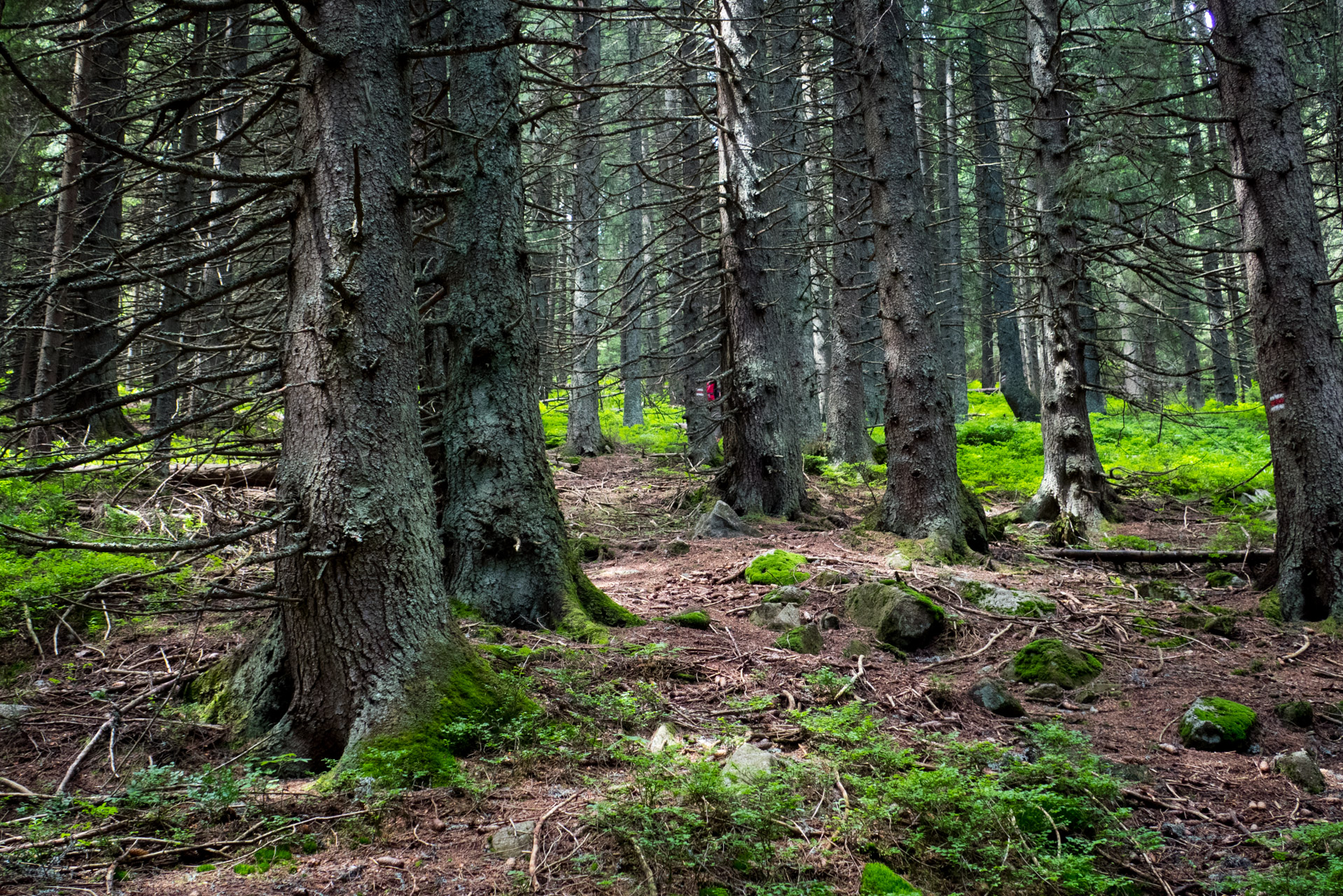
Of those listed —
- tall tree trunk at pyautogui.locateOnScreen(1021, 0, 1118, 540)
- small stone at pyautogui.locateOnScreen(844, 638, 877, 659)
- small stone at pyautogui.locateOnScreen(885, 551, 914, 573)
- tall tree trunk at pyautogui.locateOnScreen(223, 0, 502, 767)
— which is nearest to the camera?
tall tree trunk at pyautogui.locateOnScreen(223, 0, 502, 767)

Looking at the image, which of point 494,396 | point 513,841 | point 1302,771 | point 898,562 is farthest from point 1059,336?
point 513,841

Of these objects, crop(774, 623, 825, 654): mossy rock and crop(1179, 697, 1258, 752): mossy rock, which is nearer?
crop(1179, 697, 1258, 752): mossy rock

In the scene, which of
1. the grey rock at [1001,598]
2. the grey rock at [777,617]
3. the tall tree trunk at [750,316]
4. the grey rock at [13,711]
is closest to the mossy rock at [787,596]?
the grey rock at [777,617]

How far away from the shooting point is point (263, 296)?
20.2ft

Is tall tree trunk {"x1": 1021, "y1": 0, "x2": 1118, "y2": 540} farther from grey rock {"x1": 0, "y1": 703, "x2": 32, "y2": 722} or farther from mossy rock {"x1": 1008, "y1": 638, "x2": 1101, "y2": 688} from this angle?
grey rock {"x1": 0, "y1": 703, "x2": 32, "y2": 722}

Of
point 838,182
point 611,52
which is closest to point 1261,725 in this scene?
point 838,182

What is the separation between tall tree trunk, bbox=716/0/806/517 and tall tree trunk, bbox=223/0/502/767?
217 inches

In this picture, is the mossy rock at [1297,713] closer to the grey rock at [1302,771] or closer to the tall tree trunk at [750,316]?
the grey rock at [1302,771]

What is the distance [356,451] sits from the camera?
3.53m

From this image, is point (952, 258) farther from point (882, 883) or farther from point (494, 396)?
point (882, 883)

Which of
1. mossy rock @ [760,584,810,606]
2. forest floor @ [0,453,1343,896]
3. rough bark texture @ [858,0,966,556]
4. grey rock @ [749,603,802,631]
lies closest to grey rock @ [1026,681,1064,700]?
forest floor @ [0,453,1343,896]

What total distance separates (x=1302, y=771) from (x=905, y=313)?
5.39 meters

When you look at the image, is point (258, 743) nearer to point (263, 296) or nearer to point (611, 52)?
point (263, 296)

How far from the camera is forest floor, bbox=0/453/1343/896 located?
2.68m
